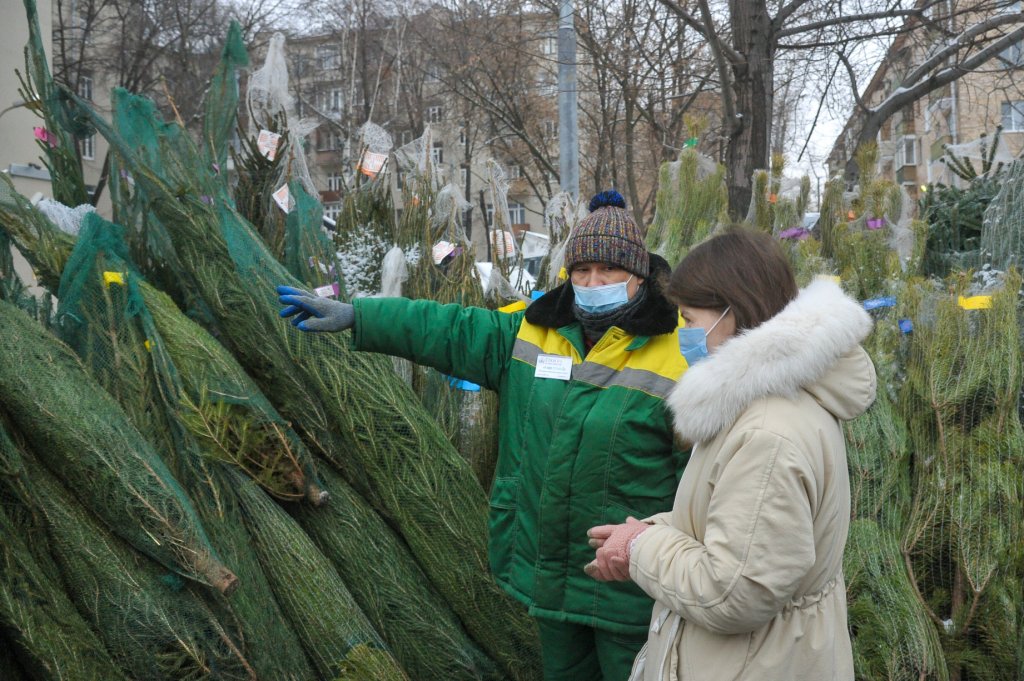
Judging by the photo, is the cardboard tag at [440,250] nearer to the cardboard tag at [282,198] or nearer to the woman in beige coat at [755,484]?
the cardboard tag at [282,198]

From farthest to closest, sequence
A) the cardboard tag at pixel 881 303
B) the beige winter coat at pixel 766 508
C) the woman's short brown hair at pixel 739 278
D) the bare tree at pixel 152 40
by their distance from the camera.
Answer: the bare tree at pixel 152 40 → the cardboard tag at pixel 881 303 → the woman's short brown hair at pixel 739 278 → the beige winter coat at pixel 766 508

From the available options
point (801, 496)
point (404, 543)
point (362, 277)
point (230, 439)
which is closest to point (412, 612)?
point (404, 543)

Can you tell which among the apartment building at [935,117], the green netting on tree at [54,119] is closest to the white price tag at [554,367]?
the green netting on tree at [54,119]

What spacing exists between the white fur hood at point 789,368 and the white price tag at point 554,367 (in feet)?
2.23

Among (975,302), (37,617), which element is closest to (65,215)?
(37,617)

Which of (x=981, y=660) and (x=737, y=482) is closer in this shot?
(x=737, y=482)

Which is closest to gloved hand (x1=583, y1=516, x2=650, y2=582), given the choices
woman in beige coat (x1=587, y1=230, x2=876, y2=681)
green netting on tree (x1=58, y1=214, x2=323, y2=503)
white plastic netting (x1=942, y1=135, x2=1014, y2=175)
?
woman in beige coat (x1=587, y1=230, x2=876, y2=681)

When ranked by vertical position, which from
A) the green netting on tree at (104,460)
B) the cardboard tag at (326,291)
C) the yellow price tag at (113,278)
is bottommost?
the green netting on tree at (104,460)

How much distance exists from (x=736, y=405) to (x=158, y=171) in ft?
8.45

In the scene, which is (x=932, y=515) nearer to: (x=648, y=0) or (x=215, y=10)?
(x=648, y=0)

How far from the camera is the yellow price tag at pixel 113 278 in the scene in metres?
3.10

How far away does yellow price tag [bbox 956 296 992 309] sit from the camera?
3.36 metres

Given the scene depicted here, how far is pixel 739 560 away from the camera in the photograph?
5.00ft

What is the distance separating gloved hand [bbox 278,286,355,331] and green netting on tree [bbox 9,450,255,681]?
2.95 ft
